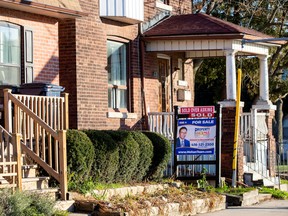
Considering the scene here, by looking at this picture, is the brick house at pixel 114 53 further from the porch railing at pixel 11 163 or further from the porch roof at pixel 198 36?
the porch railing at pixel 11 163

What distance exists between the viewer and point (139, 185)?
18.0m

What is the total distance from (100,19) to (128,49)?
1791 mm

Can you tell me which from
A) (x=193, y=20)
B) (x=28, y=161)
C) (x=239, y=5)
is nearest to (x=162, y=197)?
(x=28, y=161)

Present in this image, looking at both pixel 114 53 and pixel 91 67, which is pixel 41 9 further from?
pixel 114 53

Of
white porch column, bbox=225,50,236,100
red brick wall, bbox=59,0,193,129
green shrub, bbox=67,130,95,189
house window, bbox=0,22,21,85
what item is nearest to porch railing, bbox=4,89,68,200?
green shrub, bbox=67,130,95,189

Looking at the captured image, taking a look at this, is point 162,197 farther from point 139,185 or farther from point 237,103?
point 237,103

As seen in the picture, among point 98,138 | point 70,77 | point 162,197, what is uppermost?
point 70,77

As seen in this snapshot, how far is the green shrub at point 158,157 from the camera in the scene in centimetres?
1955

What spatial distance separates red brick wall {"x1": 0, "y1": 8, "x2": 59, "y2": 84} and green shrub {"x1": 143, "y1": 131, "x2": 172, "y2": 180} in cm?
283

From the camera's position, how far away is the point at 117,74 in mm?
22234

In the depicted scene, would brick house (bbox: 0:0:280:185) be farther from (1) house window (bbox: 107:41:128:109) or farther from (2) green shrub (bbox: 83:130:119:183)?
(2) green shrub (bbox: 83:130:119:183)

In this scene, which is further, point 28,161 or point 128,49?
point 128,49

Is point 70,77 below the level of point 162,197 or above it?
above

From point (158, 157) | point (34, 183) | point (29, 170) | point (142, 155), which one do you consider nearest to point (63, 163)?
point (34, 183)
